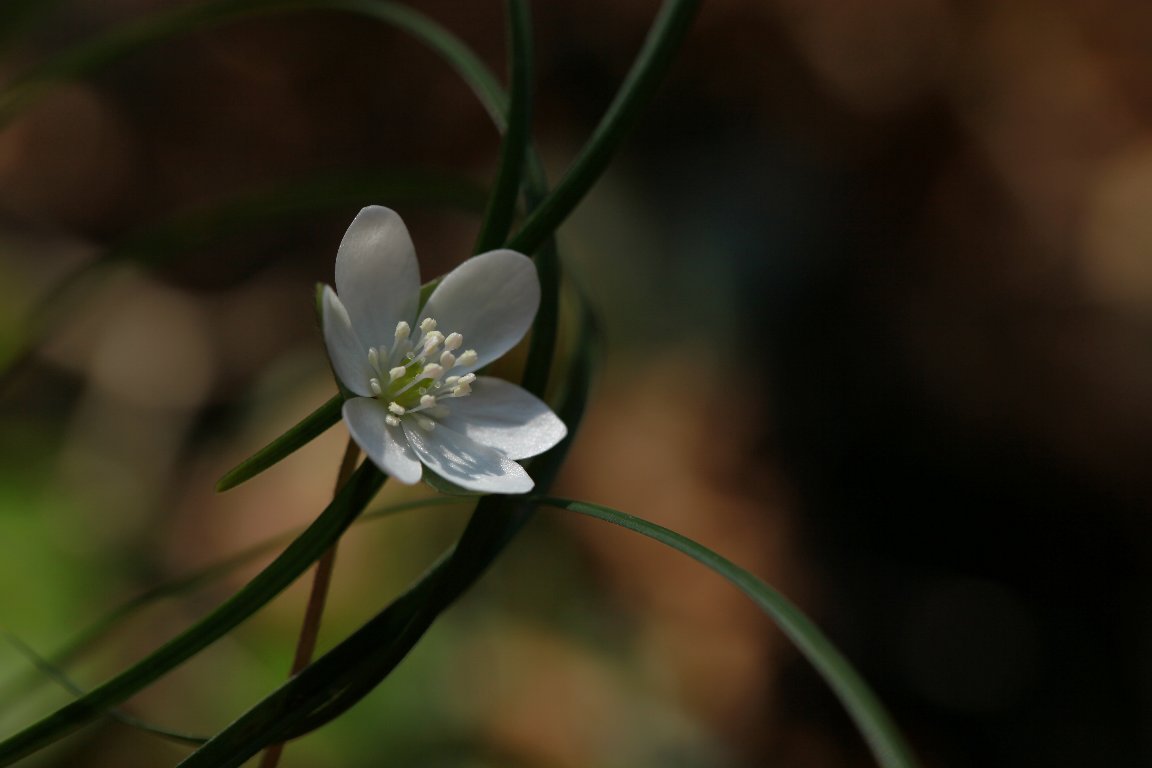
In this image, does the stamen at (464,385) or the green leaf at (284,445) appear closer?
the green leaf at (284,445)

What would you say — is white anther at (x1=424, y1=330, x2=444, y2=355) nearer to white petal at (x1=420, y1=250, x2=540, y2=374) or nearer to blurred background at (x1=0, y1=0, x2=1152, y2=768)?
white petal at (x1=420, y1=250, x2=540, y2=374)

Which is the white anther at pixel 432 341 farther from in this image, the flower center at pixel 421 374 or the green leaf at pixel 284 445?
the green leaf at pixel 284 445

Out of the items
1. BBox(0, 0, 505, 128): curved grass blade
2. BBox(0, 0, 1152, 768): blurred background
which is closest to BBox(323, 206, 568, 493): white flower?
BBox(0, 0, 505, 128): curved grass blade

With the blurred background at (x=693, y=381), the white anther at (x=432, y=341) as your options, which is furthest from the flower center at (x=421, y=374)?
the blurred background at (x=693, y=381)

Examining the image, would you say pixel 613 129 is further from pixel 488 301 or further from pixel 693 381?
pixel 693 381

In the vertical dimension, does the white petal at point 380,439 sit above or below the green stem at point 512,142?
below

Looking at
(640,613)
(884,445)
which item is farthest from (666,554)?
(884,445)
